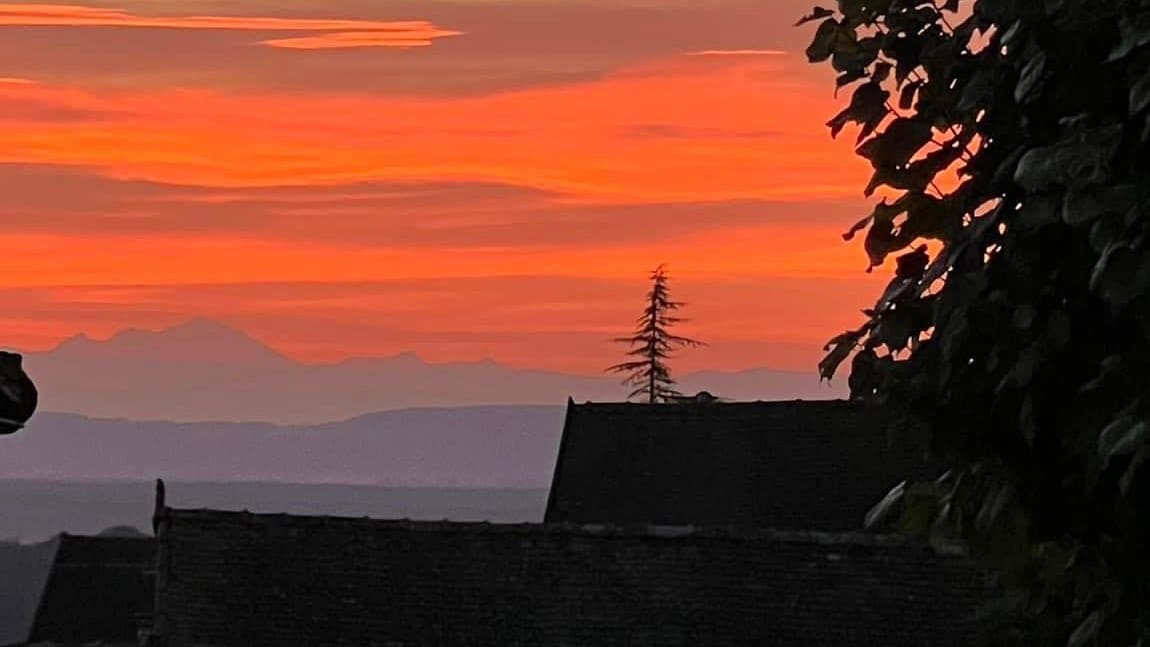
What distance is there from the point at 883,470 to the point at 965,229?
26.2 metres

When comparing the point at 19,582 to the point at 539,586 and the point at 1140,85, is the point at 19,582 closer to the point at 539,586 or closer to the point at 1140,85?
the point at 539,586

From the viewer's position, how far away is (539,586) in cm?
2761

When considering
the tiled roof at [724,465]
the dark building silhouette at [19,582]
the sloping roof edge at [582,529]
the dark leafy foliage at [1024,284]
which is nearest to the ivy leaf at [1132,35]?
the dark leafy foliage at [1024,284]

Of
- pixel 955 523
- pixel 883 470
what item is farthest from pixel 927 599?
pixel 955 523

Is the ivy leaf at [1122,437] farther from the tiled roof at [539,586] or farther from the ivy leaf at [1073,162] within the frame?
the tiled roof at [539,586]

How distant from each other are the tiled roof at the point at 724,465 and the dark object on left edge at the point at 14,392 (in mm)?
25609

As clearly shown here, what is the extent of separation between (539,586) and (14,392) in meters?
21.1

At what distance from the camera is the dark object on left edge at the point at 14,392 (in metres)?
6.77

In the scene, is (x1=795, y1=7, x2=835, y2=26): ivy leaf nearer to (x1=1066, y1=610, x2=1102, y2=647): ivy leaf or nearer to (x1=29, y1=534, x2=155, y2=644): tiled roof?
(x1=1066, y1=610, x2=1102, y2=647): ivy leaf

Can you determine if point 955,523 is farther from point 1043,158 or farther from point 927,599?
point 927,599

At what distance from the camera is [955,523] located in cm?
736

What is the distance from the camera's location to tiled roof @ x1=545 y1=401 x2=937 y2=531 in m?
32.8

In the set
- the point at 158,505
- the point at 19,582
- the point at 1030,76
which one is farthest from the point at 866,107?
the point at 19,582

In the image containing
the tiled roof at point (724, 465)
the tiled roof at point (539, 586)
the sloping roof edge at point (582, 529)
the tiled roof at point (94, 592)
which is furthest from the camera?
the tiled roof at point (94, 592)
